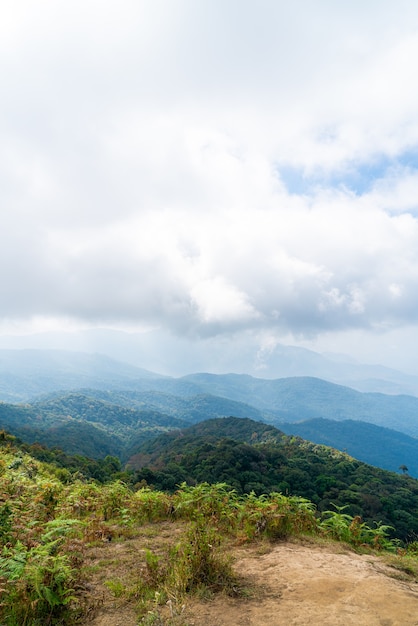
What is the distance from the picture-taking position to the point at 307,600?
15.1 feet

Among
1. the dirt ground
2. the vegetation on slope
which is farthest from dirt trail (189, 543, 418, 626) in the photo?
the vegetation on slope

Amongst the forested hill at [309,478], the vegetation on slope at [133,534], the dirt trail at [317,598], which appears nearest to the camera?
the dirt trail at [317,598]

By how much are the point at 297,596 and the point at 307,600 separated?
192 mm

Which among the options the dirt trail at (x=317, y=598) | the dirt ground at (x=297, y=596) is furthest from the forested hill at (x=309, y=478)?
the dirt trail at (x=317, y=598)

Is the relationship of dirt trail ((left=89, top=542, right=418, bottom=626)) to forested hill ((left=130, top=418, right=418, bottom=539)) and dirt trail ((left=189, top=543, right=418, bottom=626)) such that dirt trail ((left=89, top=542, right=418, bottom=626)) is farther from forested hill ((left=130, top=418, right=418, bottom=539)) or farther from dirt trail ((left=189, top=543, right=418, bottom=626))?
forested hill ((left=130, top=418, right=418, bottom=539))

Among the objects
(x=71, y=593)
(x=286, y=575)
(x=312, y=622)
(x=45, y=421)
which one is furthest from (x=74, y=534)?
(x=45, y=421)

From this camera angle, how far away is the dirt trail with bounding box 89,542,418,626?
409 centimetres

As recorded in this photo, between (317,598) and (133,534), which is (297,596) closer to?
(317,598)

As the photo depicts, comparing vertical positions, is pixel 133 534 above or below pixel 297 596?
below

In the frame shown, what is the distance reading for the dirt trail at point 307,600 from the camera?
409 cm

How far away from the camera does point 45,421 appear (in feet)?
628

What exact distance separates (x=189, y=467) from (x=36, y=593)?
262 feet

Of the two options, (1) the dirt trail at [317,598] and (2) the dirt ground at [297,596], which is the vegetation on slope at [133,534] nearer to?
(2) the dirt ground at [297,596]

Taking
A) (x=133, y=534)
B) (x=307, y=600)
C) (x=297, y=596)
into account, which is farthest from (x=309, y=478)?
(x=307, y=600)
